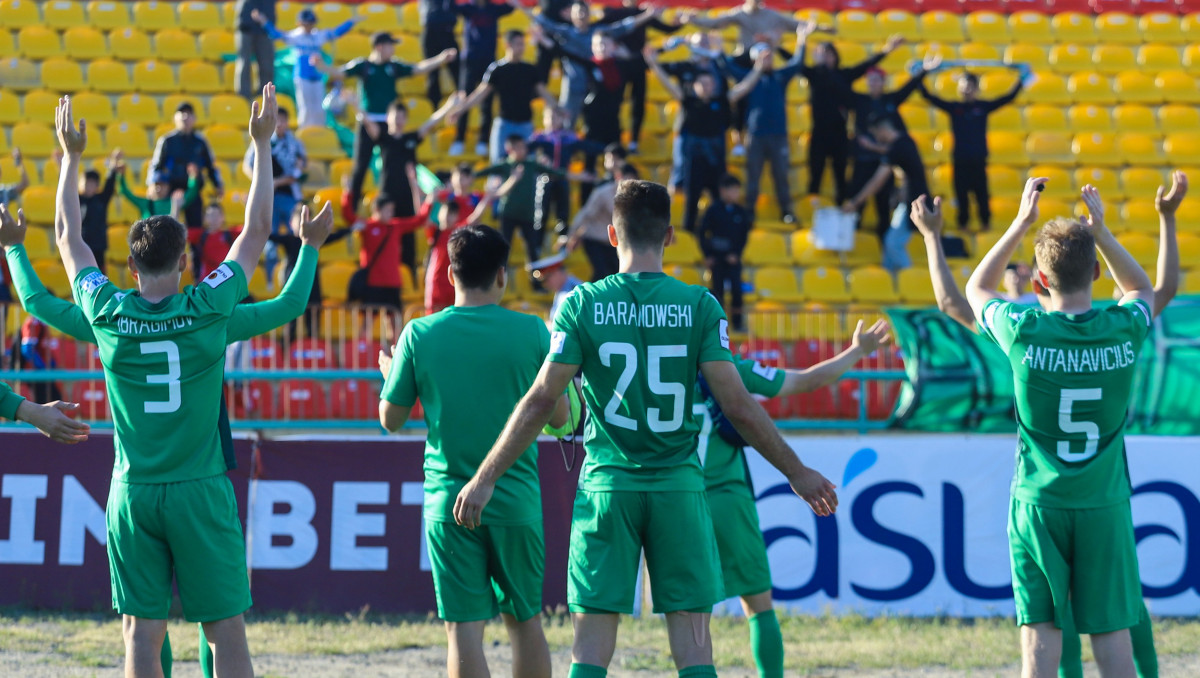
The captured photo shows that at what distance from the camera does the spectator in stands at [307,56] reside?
1352 cm

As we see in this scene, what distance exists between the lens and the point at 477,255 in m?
4.41

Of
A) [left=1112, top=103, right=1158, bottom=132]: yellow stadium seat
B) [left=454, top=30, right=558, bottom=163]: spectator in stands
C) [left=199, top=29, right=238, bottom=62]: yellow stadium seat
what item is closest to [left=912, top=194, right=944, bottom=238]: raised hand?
[left=454, top=30, right=558, bottom=163]: spectator in stands

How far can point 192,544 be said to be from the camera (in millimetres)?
4125

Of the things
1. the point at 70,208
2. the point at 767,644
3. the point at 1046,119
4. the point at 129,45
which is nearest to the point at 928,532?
the point at 767,644

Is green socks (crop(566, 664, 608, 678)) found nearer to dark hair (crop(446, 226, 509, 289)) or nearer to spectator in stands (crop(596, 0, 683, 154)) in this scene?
dark hair (crop(446, 226, 509, 289))

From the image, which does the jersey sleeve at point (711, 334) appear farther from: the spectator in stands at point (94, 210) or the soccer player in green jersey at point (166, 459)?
the spectator in stands at point (94, 210)

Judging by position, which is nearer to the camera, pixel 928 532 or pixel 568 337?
pixel 568 337

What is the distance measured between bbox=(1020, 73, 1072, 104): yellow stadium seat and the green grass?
9802 mm

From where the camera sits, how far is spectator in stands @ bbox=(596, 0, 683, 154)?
13078 mm

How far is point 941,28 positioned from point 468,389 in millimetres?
14173

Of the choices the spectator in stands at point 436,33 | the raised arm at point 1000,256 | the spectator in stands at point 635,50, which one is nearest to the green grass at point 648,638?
the raised arm at point 1000,256

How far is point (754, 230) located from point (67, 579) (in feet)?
25.8

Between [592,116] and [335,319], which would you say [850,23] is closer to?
[592,116]

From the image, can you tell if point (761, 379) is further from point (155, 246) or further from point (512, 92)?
point (512, 92)
